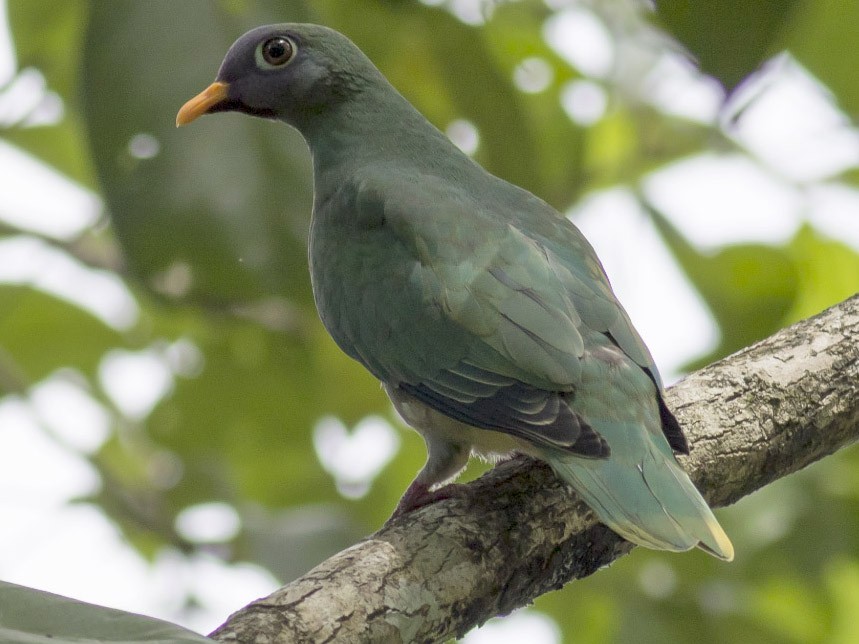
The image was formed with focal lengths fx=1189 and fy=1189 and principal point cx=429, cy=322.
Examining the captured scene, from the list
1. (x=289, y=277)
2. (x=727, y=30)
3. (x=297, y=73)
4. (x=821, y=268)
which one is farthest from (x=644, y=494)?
(x=821, y=268)

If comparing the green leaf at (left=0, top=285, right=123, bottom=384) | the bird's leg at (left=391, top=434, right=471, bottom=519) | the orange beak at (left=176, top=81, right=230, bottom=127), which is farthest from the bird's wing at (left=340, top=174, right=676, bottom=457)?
the green leaf at (left=0, top=285, right=123, bottom=384)

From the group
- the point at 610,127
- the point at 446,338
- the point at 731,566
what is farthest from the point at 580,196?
the point at 446,338

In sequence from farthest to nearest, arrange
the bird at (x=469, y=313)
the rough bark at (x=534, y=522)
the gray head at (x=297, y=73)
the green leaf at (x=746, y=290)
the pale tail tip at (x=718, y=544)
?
the green leaf at (x=746, y=290), the gray head at (x=297, y=73), the bird at (x=469, y=313), the pale tail tip at (x=718, y=544), the rough bark at (x=534, y=522)

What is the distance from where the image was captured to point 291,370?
156 inches

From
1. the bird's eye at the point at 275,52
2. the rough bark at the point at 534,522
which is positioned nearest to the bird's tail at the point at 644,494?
the rough bark at the point at 534,522

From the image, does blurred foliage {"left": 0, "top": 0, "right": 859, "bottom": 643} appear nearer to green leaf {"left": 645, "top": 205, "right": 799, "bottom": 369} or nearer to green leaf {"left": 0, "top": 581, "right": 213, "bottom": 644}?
green leaf {"left": 645, "top": 205, "right": 799, "bottom": 369}

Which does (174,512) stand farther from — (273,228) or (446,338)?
(446,338)

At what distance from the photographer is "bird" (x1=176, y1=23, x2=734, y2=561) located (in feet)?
9.02

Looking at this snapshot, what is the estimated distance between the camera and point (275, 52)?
385cm

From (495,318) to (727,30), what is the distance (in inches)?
45.0

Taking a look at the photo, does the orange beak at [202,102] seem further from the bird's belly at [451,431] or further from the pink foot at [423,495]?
the pink foot at [423,495]

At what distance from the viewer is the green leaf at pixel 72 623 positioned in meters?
1.51

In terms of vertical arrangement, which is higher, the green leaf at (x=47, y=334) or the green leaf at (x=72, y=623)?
the green leaf at (x=72, y=623)

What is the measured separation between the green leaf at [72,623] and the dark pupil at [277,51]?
2.52 m
